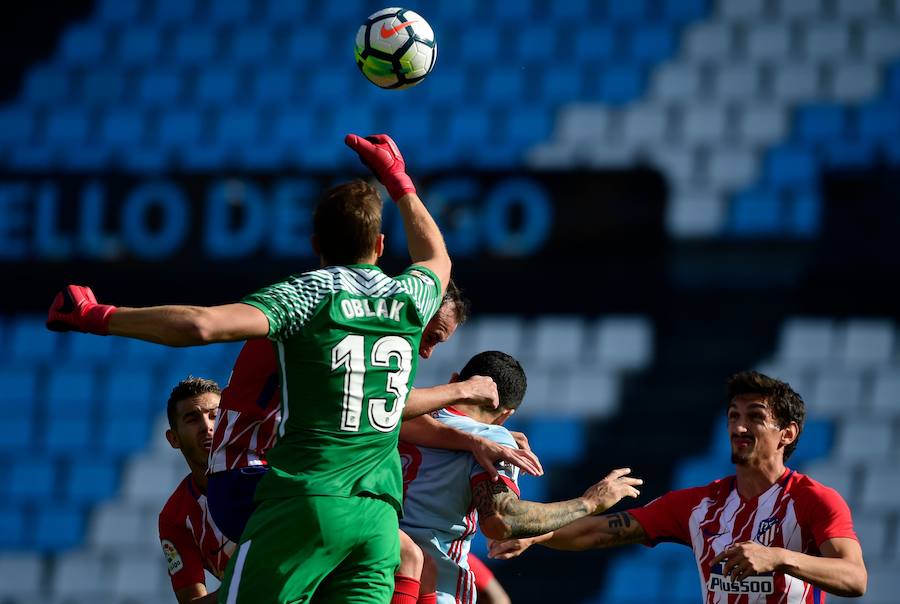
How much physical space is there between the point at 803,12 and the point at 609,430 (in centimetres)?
387

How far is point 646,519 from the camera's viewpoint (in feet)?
15.4

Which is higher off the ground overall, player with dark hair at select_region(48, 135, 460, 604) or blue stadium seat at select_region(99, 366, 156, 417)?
player with dark hair at select_region(48, 135, 460, 604)

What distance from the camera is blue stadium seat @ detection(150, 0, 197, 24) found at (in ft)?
38.7

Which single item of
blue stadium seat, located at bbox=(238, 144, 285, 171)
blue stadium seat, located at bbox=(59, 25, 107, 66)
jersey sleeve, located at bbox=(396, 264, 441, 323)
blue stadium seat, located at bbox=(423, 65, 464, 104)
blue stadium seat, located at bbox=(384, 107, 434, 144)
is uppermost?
blue stadium seat, located at bbox=(59, 25, 107, 66)

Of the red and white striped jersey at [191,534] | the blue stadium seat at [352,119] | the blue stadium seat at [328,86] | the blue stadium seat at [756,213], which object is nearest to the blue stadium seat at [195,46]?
the blue stadium seat at [328,86]

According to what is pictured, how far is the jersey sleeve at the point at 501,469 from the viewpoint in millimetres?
4051

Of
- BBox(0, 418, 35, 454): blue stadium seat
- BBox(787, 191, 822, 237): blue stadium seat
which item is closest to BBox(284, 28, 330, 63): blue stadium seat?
BBox(0, 418, 35, 454): blue stadium seat

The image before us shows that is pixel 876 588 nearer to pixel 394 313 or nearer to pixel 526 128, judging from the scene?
pixel 526 128

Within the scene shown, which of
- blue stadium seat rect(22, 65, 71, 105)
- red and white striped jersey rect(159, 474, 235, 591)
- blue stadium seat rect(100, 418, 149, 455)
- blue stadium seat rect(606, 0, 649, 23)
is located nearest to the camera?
red and white striped jersey rect(159, 474, 235, 591)

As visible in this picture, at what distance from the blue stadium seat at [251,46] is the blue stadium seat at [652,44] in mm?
3255

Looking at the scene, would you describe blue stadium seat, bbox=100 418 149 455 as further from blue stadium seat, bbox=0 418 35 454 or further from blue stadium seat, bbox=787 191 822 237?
blue stadium seat, bbox=787 191 822 237

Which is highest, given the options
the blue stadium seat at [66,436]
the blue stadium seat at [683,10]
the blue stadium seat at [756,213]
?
the blue stadium seat at [683,10]

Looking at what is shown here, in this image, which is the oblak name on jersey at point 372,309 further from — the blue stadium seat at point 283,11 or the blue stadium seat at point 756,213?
the blue stadium seat at point 283,11

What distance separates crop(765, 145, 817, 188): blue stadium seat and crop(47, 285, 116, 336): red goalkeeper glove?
25.6 feet
